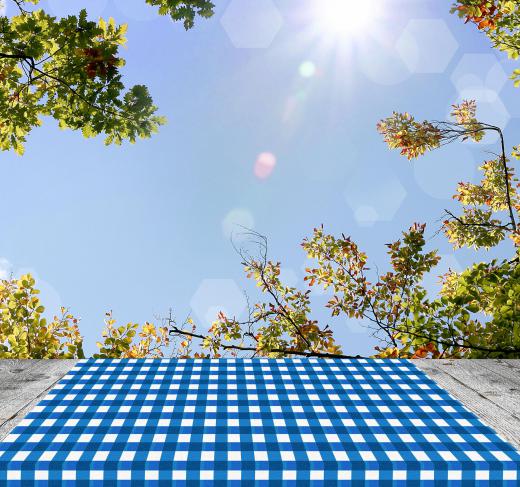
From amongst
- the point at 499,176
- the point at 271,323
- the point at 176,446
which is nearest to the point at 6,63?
the point at 271,323

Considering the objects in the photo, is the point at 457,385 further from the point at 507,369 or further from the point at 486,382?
the point at 507,369

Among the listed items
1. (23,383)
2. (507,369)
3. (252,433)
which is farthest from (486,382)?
(23,383)

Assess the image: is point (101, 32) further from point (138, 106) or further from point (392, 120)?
point (392, 120)

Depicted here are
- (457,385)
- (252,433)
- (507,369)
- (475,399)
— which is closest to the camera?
(252,433)

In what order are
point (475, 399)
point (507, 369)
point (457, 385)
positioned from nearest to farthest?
point (475, 399) → point (457, 385) → point (507, 369)

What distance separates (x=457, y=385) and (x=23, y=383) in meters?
1.92

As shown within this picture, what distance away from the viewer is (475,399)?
7.52 feet

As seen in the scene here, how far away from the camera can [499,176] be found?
24.2 ft

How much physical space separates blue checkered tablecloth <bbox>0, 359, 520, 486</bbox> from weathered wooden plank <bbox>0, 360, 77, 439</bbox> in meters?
0.06

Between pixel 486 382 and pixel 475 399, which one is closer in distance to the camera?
pixel 475 399

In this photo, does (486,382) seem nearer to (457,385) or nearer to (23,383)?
(457,385)

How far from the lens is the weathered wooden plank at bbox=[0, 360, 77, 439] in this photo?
206 centimetres

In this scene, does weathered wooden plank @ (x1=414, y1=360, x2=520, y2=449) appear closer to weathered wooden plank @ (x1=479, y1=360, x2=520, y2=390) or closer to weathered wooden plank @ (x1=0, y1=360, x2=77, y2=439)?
weathered wooden plank @ (x1=479, y1=360, x2=520, y2=390)

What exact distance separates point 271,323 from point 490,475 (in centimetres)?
387
